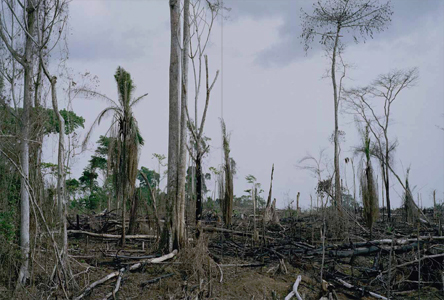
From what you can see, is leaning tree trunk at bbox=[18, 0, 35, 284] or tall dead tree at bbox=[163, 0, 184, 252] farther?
tall dead tree at bbox=[163, 0, 184, 252]

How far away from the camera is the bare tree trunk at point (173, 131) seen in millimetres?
9312

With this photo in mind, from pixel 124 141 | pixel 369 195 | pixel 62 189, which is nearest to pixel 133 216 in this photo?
pixel 124 141

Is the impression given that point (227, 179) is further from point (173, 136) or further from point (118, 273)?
point (118, 273)

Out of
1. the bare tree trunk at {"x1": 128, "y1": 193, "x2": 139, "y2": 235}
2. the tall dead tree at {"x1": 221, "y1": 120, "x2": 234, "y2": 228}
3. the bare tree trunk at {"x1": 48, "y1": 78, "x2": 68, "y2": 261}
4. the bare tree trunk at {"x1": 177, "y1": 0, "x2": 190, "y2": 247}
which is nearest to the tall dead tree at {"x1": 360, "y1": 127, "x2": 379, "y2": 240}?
the tall dead tree at {"x1": 221, "y1": 120, "x2": 234, "y2": 228}

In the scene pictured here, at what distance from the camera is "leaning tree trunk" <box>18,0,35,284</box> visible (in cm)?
805

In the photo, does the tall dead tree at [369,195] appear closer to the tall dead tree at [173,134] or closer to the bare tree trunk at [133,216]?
the tall dead tree at [173,134]

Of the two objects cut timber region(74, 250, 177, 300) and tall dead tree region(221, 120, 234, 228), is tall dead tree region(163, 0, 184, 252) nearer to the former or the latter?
cut timber region(74, 250, 177, 300)

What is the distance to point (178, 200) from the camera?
9.48 m

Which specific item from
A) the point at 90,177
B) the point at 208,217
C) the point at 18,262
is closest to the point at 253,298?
the point at 18,262

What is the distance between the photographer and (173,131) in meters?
9.96

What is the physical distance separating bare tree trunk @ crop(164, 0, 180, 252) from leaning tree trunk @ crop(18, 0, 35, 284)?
9.13ft

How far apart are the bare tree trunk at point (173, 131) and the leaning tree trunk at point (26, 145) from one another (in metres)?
2.78

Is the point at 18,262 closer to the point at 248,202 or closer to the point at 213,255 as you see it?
the point at 213,255

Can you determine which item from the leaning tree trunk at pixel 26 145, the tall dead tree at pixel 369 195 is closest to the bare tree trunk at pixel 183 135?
the leaning tree trunk at pixel 26 145
